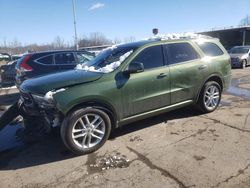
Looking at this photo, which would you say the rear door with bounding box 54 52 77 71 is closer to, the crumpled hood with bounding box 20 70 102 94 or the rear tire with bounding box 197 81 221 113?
the crumpled hood with bounding box 20 70 102 94

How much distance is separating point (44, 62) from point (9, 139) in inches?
166

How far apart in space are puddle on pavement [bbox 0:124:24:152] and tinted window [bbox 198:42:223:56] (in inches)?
171

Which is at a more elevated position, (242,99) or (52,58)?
(52,58)

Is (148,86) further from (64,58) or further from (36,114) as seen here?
(64,58)

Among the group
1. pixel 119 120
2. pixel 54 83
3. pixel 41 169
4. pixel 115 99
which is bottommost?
pixel 41 169

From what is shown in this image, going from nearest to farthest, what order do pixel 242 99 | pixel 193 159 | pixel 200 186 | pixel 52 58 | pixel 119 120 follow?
1. pixel 200 186
2. pixel 193 159
3. pixel 119 120
4. pixel 242 99
5. pixel 52 58

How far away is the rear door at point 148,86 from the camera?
4867mm

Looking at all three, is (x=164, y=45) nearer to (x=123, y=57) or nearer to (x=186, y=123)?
(x=123, y=57)

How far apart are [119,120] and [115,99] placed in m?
0.42

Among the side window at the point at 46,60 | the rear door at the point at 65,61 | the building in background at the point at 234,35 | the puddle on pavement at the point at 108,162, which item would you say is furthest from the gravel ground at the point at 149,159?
the building in background at the point at 234,35

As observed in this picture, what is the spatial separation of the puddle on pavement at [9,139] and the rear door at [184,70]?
3205mm

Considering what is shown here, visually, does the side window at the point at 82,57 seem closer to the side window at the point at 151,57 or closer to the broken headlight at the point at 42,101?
the side window at the point at 151,57

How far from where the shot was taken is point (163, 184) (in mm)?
3441

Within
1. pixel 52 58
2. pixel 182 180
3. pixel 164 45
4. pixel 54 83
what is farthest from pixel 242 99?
pixel 52 58
